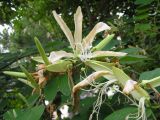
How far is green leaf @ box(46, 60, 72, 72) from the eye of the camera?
138cm

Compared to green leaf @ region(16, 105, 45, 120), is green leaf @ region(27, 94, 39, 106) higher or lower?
higher

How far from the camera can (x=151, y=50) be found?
283 cm

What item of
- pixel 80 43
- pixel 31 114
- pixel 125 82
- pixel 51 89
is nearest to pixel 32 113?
pixel 31 114

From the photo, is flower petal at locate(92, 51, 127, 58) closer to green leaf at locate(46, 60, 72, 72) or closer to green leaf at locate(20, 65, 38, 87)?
green leaf at locate(46, 60, 72, 72)

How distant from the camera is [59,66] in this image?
4.57 feet

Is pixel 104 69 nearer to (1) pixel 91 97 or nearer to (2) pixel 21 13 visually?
(1) pixel 91 97

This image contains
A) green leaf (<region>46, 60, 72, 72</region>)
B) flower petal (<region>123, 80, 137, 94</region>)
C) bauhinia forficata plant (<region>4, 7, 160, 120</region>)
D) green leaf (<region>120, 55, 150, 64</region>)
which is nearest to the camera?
flower petal (<region>123, 80, 137, 94</region>)

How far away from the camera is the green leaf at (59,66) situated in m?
1.38

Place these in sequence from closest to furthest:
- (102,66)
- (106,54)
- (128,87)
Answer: (128,87), (102,66), (106,54)

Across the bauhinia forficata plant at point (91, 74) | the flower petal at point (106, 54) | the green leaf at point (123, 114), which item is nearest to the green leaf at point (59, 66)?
the bauhinia forficata plant at point (91, 74)

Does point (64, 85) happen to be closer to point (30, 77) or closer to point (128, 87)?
point (30, 77)

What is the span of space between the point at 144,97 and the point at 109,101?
57cm

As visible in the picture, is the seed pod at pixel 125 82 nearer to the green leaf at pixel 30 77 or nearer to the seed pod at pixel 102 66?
the seed pod at pixel 102 66

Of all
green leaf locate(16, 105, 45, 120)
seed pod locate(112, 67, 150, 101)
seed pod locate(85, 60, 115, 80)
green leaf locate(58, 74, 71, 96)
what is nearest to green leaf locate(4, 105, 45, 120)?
green leaf locate(16, 105, 45, 120)
